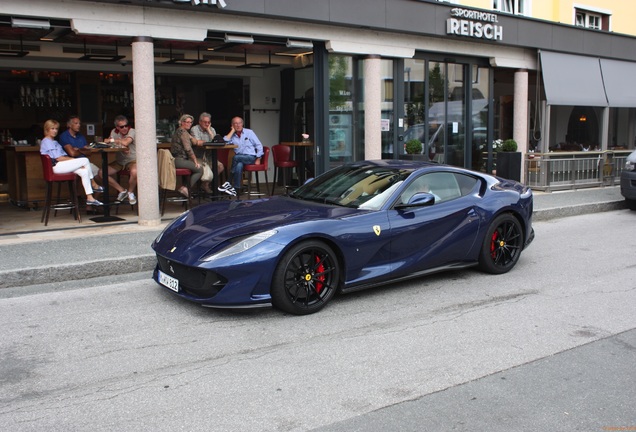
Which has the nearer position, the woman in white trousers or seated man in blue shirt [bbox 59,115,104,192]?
the woman in white trousers

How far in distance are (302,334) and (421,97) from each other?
9913 mm

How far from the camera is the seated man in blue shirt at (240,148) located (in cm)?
1223

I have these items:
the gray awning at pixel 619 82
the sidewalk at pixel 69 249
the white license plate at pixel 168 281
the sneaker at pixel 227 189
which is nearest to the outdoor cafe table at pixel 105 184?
the sidewalk at pixel 69 249

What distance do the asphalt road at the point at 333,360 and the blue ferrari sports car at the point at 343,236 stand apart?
0.29 meters

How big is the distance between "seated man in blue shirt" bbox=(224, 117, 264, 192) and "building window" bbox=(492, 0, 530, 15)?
8.11 meters

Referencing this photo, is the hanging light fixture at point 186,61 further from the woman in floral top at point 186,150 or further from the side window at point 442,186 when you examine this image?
the side window at point 442,186

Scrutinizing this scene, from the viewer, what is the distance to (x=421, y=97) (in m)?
14.3

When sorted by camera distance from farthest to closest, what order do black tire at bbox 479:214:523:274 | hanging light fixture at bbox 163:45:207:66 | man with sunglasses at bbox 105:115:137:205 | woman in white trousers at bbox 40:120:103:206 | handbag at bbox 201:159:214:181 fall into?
hanging light fixture at bbox 163:45:207:66 < handbag at bbox 201:159:214:181 < man with sunglasses at bbox 105:115:137:205 < woman in white trousers at bbox 40:120:103:206 < black tire at bbox 479:214:523:274

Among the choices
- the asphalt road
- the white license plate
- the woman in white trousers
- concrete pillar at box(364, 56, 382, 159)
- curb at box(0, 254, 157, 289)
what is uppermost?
concrete pillar at box(364, 56, 382, 159)

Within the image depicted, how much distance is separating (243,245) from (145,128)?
16.8 feet

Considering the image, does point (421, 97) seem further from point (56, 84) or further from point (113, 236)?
point (56, 84)

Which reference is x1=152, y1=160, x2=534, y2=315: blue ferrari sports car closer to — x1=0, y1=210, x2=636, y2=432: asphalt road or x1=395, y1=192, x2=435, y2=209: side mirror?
x1=395, y1=192, x2=435, y2=209: side mirror

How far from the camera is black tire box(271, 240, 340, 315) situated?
5734 mm

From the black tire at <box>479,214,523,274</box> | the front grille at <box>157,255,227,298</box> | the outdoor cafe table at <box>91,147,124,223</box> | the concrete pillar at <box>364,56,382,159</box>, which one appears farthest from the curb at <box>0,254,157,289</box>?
the concrete pillar at <box>364,56,382,159</box>
